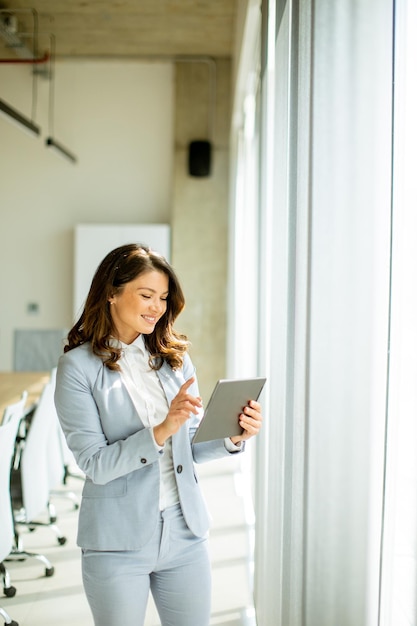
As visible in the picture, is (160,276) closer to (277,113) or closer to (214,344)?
(277,113)

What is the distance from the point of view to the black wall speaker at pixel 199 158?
25.9 ft

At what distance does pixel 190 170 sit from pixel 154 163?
0.57m

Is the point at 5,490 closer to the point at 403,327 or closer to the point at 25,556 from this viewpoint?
the point at 25,556

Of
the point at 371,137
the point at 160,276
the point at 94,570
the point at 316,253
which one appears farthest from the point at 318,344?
the point at 94,570

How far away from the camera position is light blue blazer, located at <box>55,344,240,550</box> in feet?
6.09

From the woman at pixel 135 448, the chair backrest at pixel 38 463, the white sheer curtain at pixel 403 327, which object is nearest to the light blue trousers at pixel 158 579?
the woman at pixel 135 448

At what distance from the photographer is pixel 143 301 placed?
2.00m

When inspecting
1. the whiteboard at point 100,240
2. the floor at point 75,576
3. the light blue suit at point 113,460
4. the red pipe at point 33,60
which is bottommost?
the floor at point 75,576

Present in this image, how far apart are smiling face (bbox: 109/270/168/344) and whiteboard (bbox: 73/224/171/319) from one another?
18.8 feet

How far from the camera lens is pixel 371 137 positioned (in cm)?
135

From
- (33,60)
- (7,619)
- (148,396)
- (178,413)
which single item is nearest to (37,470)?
(7,619)

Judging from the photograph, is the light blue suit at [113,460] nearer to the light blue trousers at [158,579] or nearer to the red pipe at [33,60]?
the light blue trousers at [158,579]

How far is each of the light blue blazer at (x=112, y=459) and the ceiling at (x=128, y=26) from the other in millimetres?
5169

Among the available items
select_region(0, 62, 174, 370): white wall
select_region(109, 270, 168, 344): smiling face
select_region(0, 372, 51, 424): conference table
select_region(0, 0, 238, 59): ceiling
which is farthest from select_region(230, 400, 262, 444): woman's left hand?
select_region(0, 62, 174, 370): white wall
